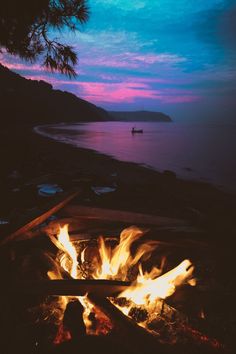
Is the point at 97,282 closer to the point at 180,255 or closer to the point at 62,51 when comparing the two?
the point at 180,255

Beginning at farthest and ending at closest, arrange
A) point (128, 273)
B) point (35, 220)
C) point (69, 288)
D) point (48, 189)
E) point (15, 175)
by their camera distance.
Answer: point (15, 175) < point (48, 189) < point (35, 220) < point (128, 273) < point (69, 288)

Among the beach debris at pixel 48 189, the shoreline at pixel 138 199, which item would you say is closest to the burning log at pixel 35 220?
the shoreline at pixel 138 199

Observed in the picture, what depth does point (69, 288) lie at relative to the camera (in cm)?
294

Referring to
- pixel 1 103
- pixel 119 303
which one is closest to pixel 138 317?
pixel 119 303

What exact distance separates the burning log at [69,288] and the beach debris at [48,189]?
449 centimetres

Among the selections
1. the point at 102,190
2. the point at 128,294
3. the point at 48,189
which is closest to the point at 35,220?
the point at 128,294

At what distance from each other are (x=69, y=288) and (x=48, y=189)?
17.1ft

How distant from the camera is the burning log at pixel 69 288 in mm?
2930

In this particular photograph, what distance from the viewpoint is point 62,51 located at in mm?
8070

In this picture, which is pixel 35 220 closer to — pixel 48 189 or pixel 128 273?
pixel 128 273

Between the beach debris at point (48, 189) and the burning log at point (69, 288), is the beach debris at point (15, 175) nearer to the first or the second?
the beach debris at point (48, 189)

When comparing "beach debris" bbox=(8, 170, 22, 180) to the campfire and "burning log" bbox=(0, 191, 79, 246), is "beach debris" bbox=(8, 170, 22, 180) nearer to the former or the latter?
"burning log" bbox=(0, 191, 79, 246)

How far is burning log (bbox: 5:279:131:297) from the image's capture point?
293cm

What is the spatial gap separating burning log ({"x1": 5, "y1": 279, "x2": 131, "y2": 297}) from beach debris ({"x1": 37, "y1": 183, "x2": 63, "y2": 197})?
14.7 ft
